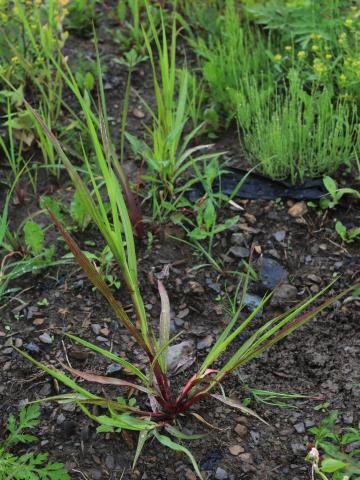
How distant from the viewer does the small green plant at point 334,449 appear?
1.61 meters

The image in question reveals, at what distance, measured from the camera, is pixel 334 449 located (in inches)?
66.8

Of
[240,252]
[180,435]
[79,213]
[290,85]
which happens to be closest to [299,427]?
[180,435]

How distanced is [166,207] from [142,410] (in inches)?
33.2

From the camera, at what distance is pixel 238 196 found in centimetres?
265

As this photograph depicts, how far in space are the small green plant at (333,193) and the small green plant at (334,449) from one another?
867 mm

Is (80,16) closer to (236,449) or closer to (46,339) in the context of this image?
(46,339)

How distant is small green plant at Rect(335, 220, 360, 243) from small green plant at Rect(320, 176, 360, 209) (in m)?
0.10

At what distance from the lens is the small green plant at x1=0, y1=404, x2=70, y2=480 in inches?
67.9

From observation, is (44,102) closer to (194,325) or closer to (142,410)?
(194,325)

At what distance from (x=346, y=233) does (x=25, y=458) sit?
139 cm

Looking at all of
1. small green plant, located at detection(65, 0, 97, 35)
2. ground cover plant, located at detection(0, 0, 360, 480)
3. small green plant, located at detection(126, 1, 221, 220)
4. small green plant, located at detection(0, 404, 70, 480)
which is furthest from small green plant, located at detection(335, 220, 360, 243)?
small green plant, located at detection(65, 0, 97, 35)

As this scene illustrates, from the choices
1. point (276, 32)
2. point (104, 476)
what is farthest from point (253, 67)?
point (104, 476)

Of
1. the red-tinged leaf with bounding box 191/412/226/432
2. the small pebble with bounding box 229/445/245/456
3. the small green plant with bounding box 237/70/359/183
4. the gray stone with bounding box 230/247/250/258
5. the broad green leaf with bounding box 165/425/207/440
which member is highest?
the small green plant with bounding box 237/70/359/183

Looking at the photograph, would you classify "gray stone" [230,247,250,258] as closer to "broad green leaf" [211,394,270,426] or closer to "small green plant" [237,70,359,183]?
"small green plant" [237,70,359,183]
